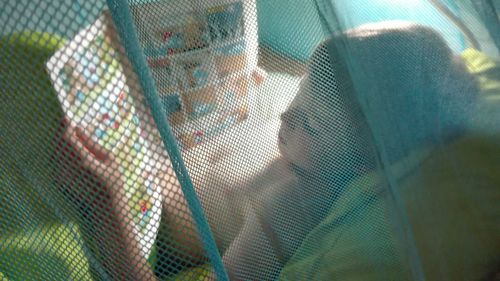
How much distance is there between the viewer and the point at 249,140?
0.48m

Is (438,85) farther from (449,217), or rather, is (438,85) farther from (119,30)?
(119,30)

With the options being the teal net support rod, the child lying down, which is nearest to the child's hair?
the child lying down

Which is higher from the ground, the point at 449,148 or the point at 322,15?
the point at 322,15

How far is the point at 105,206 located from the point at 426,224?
20.1 inches

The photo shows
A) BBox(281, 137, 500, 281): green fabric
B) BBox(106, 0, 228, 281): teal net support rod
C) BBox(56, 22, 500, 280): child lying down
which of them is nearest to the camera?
BBox(106, 0, 228, 281): teal net support rod

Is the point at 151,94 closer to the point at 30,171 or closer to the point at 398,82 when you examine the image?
the point at 30,171

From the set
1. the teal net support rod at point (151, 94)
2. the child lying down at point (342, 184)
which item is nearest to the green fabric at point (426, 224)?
the child lying down at point (342, 184)

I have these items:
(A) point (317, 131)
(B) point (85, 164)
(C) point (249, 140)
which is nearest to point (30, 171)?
(B) point (85, 164)

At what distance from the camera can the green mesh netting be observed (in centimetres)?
36

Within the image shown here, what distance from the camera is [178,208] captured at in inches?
15.7

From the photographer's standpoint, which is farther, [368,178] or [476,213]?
[476,213]

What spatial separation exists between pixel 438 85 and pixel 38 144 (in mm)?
571

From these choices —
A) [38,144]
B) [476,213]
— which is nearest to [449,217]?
[476,213]

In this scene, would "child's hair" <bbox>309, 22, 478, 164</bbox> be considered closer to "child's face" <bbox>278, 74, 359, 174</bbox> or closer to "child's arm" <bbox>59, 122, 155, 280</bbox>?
"child's face" <bbox>278, 74, 359, 174</bbox>
